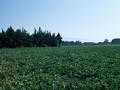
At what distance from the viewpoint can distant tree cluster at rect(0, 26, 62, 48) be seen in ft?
149

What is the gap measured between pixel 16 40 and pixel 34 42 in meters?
8.18

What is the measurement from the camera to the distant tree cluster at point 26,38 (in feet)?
149

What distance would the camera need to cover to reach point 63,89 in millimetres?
5641

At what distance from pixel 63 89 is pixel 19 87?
5.36 feet

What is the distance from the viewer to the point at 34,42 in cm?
5381

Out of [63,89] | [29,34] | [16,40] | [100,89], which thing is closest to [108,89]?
[100,89]

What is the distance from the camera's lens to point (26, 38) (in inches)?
1950

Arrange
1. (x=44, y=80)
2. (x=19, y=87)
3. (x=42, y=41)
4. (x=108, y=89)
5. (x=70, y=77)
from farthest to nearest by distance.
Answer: (x=42, y=41), (x=70, y=77), (x=44, y=80), (x=19, y=87), (x=108, y=89)

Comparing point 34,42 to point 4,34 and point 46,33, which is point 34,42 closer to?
point 46,33

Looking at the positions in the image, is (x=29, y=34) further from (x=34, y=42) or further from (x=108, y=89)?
(x=108, y=89)

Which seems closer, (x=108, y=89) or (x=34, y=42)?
(x=108, y=89)

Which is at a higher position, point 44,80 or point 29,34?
point 29,34

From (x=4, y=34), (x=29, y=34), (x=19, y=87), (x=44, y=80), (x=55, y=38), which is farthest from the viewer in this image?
(x=55, y=38)

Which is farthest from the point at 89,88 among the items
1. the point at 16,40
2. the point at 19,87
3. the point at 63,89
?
the point at 16,40
